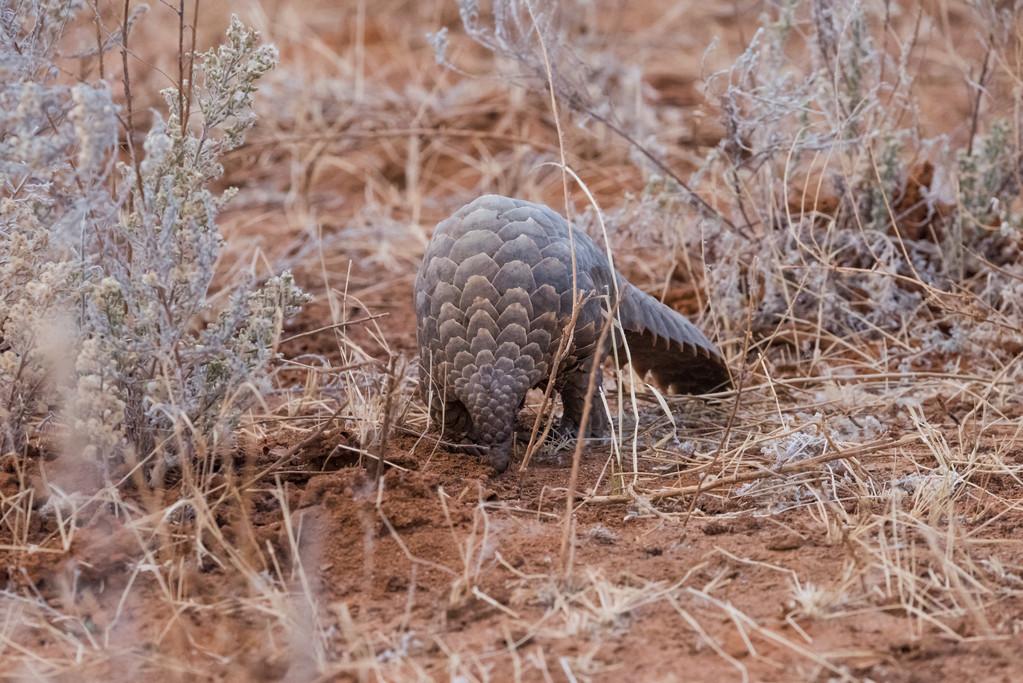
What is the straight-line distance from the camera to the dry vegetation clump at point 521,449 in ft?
8.39

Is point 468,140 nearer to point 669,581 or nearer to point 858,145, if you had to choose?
point 858,145

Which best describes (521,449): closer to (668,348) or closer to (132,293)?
(668,348)

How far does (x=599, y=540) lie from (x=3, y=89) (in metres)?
1.69

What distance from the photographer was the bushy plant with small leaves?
302 centimetres

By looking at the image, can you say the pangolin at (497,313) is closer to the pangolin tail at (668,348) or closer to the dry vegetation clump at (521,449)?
the dry vegetation clump at (521,449)

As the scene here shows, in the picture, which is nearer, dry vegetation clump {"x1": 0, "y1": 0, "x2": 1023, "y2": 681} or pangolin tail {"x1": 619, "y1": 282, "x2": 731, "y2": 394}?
dry vegetation clump {"x1": 0, "y1": 0, "x2": 1023, "y2": 681}

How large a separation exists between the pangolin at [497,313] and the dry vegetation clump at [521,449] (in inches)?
4.3

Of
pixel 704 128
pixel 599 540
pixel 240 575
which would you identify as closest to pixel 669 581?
pixel 599 540

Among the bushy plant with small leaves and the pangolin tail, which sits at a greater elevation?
the bushy plant with small leaves

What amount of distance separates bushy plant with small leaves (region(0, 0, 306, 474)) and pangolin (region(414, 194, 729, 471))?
0.40 meters

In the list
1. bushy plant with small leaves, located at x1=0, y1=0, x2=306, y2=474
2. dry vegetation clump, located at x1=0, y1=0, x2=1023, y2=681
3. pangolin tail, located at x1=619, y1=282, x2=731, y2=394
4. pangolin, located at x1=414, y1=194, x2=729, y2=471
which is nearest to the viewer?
dry vegetation clump, located at x1=0, y1=0, x2=1023, y2=681

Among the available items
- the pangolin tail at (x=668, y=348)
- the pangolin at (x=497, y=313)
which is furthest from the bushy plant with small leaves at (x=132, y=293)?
the pangolin tail at (x=668, y=348)

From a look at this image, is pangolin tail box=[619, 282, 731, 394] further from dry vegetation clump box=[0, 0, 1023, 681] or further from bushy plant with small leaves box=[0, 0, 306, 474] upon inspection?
bushy plant with small leaves box=[0, 0, 306, 474]

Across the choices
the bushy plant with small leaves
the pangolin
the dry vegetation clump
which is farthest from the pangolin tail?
the bushy plant with small leaves
